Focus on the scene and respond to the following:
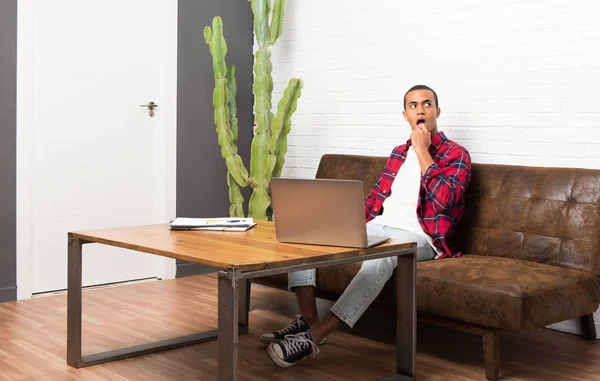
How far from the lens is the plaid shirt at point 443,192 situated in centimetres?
314

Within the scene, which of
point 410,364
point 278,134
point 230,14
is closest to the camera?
point 410,364

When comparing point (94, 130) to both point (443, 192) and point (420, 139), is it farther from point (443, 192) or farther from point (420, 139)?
point (443, 192)

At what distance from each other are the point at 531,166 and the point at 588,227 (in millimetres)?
444

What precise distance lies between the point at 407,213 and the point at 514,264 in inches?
19.3

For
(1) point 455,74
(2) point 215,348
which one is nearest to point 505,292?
(2) point 215,348

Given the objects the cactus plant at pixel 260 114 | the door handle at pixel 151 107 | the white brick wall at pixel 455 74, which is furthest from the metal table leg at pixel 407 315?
the door handle at pixel 151 107

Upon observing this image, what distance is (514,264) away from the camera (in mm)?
3029

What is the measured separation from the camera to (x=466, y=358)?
120 inches

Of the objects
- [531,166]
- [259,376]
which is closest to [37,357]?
[259,376]

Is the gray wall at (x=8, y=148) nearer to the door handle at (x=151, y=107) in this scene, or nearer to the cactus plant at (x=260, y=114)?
the door handle at (x=151, y=107)

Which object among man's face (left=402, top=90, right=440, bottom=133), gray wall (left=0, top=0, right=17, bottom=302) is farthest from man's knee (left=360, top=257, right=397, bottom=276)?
gray wall (left=0, top=0, right=17, bottom=302)

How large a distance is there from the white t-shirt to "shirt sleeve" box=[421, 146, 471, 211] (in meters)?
0.10

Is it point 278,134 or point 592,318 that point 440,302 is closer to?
point 592,318

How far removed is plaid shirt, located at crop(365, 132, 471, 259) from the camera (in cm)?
314
